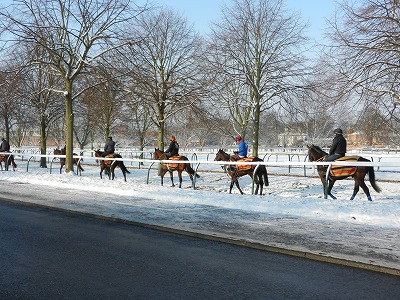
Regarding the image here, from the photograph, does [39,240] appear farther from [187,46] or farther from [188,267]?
[187,46]

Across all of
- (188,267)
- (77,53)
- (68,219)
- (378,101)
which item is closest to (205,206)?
(68,219)

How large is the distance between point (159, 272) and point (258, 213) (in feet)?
16.2

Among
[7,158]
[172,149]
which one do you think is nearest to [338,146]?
[172,149]

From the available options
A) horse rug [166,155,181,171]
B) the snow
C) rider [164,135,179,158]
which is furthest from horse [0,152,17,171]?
horse rug [166,155,181,171]

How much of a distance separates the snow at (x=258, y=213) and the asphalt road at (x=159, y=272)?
0.66m

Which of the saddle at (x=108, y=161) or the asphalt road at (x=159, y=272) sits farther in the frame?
the saddle at (x=108, y=161)

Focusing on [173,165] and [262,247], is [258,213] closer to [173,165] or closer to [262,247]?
[262,247]

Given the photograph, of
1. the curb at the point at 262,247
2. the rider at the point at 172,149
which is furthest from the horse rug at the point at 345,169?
the rider at the point at 172,149

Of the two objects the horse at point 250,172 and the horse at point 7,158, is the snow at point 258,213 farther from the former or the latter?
the horse at point 7,158

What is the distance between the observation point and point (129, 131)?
41.5 metres

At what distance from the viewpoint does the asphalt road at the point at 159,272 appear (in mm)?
4562

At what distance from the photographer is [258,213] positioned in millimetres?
9883

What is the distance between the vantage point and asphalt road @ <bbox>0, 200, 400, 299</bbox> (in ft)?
15.0

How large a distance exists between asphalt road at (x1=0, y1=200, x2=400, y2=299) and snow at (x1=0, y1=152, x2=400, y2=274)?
66cm
